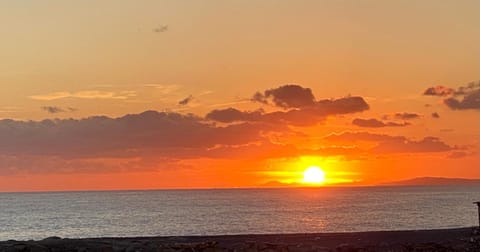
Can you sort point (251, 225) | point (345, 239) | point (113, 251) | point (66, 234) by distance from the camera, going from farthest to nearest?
point (251, 225) → point (66, 234) → point (345, 239) → point (113, 251)

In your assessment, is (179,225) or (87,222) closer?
(179,225)

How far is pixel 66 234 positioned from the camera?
344 ft

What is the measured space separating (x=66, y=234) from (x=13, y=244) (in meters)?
68.4

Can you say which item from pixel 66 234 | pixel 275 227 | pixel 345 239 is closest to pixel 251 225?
pixel 275 227

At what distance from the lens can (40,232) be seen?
111562mm

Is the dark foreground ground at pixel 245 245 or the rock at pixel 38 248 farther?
the dark foreground ground at pixel 245 245

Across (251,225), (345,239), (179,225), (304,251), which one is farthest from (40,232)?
(304,251)

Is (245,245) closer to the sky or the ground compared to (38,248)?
closer to the sky

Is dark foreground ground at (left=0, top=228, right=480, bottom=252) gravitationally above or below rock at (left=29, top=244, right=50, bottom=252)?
above

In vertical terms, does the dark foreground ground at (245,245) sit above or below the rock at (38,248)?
above

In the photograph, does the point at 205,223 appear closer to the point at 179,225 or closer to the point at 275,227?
the point at 179,225

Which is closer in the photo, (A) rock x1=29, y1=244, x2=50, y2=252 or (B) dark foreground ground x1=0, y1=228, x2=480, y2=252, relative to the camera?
(A) rock x1=29, y1=244, x2=50, y2=252

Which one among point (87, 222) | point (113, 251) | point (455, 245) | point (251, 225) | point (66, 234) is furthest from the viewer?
point (87, 222)

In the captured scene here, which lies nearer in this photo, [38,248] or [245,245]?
[38,248]
